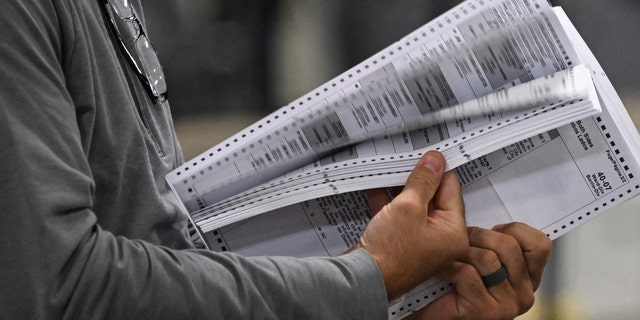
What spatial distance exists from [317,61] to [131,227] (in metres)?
1.93

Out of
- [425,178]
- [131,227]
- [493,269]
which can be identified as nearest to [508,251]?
[493,269]

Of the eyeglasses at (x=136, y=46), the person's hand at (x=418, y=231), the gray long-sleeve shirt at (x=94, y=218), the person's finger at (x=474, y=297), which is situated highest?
the eyeglasses at (x=136, y=46)

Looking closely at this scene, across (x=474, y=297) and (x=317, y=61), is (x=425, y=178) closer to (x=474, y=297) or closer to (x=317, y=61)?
(x=474, y=297)

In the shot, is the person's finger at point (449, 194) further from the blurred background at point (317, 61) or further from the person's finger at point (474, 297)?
A: the blurred background at point (317, 61)

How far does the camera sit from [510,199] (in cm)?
97

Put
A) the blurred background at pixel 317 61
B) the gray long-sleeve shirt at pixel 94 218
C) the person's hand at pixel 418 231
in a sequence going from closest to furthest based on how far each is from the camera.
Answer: the gray long-sleeve shirt at pixel 94 218
the person's hand at pixel 418 231
the blurred background at pixel 317 61

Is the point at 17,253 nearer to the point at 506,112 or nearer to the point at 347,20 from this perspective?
the point at 506,112

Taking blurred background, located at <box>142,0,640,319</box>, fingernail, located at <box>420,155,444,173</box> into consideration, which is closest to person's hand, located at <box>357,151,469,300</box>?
fingernail, located at <box>420,155,444,173</box>

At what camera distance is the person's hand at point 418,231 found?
88 cm

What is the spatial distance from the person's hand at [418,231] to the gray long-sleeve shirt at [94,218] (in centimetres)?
3

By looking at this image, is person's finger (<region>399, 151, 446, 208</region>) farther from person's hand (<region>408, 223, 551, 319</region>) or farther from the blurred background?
the blurred background

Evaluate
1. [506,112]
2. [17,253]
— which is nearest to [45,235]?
[17,253]

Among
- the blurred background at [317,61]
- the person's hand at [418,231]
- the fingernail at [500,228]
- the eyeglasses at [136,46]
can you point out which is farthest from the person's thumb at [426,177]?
the blurred background at [317,61]

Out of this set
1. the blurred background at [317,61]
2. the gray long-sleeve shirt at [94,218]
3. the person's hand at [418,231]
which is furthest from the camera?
the blurred background at [317,61]
